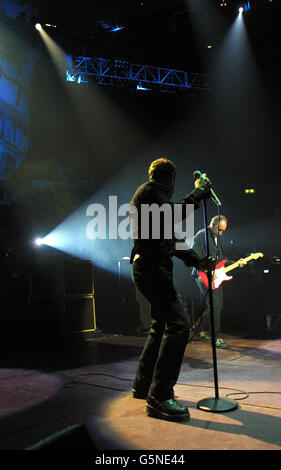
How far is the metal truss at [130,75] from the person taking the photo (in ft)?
30.7

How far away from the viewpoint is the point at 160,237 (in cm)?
295

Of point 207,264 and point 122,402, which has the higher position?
point 207,264

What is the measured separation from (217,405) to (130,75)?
28.3 feet

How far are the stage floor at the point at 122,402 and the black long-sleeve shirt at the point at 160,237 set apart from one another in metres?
1.14

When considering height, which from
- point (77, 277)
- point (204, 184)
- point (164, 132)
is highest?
point (164, 132)

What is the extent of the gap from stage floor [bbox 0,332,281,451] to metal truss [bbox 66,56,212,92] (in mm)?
6723

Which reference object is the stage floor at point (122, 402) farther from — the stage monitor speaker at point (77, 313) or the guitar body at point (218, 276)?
the guitar body at point (218, 276)

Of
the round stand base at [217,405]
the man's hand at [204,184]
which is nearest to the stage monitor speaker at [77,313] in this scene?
the round stand base at [217,405]

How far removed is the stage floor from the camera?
2.32m

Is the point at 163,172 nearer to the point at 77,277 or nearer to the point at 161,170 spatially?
the point at 161,170

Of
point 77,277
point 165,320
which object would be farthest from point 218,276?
point 165,320

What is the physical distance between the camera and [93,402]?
3.26 m

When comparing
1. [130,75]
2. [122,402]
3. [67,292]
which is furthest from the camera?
[130,75]
